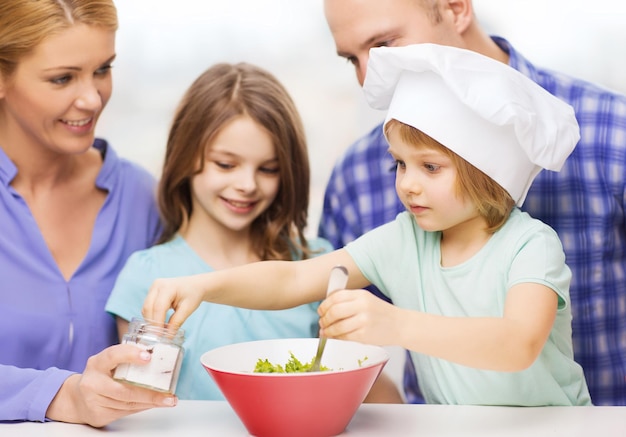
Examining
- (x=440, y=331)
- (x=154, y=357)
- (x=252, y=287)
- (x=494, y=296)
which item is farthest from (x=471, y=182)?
(x=154, y=357)

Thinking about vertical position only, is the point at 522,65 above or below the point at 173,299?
above

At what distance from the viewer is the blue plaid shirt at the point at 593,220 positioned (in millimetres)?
1855

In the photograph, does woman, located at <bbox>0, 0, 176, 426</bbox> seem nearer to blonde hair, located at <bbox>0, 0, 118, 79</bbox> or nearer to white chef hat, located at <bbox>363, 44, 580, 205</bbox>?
blonde hair, located at <bbox>0, 0, 118, 79</bbox>

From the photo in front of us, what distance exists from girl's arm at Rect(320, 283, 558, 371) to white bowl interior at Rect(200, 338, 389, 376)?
17 cm

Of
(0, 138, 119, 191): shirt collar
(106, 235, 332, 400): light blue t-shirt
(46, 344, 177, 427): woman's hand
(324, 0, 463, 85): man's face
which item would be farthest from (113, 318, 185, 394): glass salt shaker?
(324, 0, 463, 85): man's face

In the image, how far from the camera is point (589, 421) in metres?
1.26

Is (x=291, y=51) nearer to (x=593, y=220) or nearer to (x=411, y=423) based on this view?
(x=593, y=220)

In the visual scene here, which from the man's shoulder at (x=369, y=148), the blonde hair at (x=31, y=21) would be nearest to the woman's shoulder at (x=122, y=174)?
the blonde hair at (x=31, y=21)

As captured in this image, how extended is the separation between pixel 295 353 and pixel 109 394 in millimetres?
303

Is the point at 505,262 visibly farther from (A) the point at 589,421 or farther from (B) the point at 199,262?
(B) the point at 199,262

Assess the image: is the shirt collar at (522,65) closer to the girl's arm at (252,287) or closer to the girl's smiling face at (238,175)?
the girl's smiling face at (238,175)

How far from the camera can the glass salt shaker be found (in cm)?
120

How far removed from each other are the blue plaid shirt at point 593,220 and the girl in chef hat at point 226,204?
0.43 meters

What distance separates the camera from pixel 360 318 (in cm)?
112
